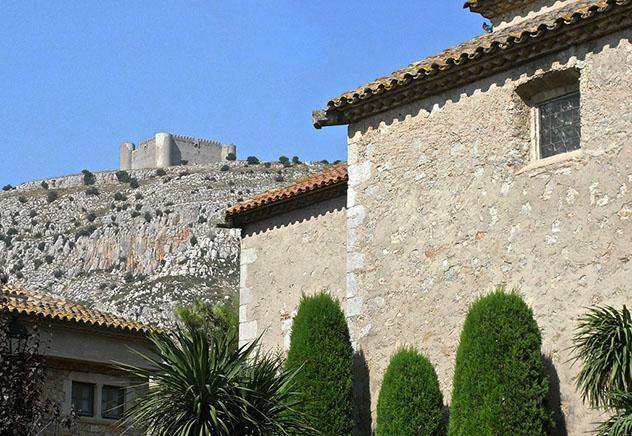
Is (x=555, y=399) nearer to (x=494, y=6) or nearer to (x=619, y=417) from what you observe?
(x=619, y=417)

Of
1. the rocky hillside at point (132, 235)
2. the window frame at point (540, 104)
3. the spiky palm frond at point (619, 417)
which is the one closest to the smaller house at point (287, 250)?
the window frame at point (540, 104)

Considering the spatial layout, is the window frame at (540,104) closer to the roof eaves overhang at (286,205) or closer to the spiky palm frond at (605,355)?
the spiky palm frond at (605,355)

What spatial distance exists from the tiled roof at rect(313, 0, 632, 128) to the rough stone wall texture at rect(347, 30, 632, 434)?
0.20 meters

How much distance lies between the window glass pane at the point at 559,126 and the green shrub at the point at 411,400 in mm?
3500

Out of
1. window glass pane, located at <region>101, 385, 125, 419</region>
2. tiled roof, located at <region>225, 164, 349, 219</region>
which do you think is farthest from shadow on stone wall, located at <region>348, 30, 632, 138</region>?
window glass pane, located at <region>101, 385, 125, 419</region>

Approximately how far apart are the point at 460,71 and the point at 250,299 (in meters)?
7.31

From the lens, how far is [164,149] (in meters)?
123

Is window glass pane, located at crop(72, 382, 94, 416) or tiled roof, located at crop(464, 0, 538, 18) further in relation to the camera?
window glass pane, located at crop(72, 382, 94, 416)

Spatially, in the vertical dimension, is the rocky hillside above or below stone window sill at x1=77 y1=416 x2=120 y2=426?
above

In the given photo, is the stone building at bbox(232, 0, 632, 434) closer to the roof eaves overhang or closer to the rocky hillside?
the roof eaves overhang

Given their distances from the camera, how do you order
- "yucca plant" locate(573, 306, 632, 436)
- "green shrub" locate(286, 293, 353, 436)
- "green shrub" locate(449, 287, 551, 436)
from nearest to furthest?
"yucca plant" locate(573, 306, 632, 436) → "green shrub" locate(449, 287, 551, 436) → "green shrub" locate(286, 293, 353, 436)

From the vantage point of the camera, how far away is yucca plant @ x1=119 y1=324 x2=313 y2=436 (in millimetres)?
16781

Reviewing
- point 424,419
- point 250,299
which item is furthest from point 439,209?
point 250,299

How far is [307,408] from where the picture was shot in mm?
17938
